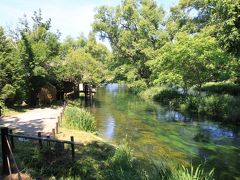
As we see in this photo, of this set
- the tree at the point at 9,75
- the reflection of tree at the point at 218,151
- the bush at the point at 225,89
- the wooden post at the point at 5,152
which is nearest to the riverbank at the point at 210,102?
the bush at the point at 225,89

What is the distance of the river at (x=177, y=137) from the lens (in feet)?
45.0

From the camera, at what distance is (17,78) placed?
22.1 metres

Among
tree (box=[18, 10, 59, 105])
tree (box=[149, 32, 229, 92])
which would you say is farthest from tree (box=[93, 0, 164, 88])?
tree (box=[18, 10, 59, 105])

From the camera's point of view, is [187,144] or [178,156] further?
[187,144]

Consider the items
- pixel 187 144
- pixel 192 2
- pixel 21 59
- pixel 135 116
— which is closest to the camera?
pixel 187 144

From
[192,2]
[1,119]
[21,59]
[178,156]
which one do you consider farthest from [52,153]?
[192,2]

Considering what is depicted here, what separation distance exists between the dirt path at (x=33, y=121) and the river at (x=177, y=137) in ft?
10.2

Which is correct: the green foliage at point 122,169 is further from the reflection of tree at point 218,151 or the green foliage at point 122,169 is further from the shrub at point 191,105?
the shrub at point 191,105

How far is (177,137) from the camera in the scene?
59.8 feet

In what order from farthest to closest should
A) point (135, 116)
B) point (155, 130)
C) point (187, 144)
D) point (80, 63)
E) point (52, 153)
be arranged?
point (80, 63)
point (135, 116)
point (155, 130)
point (187, 144)
point (52, 153)

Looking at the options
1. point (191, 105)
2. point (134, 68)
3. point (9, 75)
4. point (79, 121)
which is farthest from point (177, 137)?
point (134, 68)

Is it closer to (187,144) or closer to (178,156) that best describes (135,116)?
(187,144)

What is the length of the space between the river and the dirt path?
310 centimetres

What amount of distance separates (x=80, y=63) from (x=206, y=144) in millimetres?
21424
